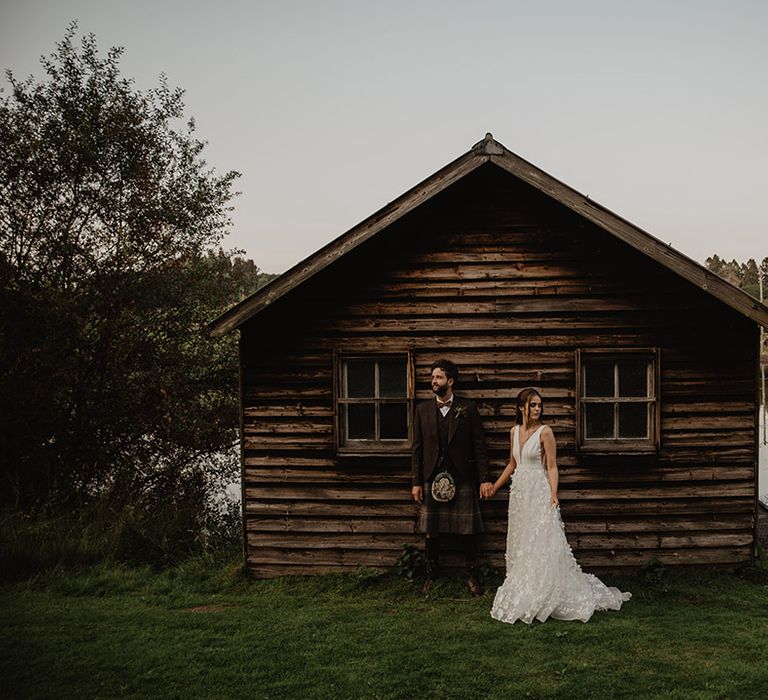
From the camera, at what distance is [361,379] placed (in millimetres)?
7820

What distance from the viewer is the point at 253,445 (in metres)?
7.89

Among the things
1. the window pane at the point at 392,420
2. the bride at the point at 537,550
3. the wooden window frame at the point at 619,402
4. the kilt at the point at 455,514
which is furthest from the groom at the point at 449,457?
the wooden window frame at the point at 619,402

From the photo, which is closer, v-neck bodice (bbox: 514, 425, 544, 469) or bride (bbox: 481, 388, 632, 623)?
bride (bbox: 481, 388, 632, 623)

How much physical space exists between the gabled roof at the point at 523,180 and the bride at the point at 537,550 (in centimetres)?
209

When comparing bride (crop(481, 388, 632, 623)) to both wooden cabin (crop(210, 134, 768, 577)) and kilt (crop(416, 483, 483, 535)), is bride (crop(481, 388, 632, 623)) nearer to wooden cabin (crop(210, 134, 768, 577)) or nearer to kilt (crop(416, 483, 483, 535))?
kilt (crop(416, 483, 483, 535))

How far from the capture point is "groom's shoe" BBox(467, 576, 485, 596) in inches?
276

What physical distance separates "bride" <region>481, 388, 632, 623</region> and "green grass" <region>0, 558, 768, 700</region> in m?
0.18

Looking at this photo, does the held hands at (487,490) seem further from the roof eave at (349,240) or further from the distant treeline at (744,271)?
the distant treeline at (744,271)

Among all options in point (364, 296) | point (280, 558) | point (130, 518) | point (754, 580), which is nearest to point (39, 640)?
point (280, 558)

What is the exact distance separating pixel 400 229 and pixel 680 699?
208 inches

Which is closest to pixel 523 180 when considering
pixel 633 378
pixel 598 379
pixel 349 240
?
pixel 349 240

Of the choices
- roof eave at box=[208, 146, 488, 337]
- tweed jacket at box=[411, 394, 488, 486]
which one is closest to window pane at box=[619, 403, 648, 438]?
tweed jacket at box=[411, 394, 488, 486]

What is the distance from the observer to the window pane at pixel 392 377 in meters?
7.78

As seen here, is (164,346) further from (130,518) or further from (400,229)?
(400,229)
